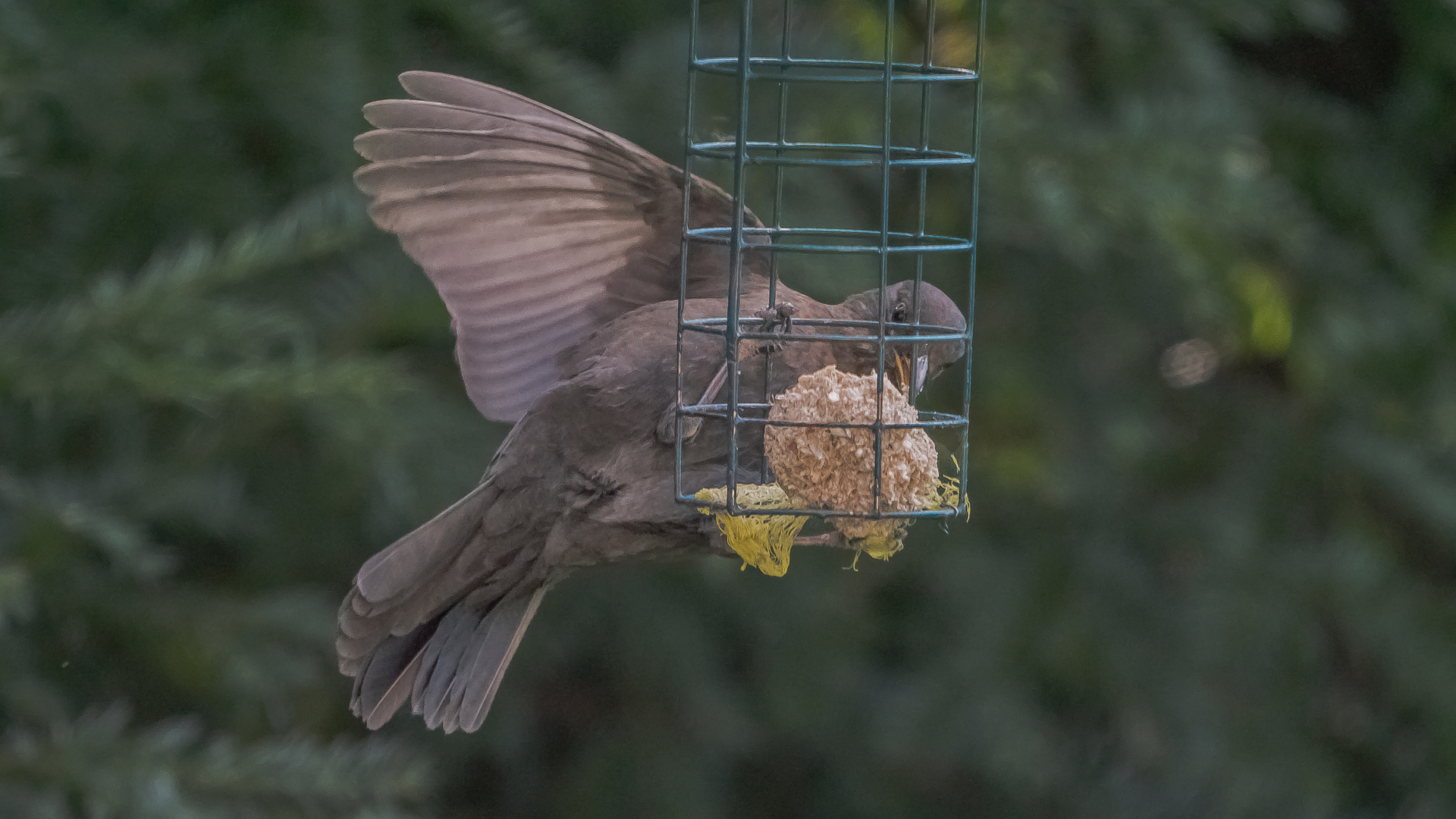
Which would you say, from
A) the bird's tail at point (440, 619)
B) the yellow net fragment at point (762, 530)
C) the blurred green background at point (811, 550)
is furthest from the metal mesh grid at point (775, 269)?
the blurred green background at point (811, 550)

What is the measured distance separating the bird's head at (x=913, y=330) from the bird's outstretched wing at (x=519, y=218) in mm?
308

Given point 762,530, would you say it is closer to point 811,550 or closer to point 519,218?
point 519,218

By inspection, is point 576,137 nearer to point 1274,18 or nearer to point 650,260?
point 650,260

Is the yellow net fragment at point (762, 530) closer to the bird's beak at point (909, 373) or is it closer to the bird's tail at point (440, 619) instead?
the bird's beak at point (909, 373)

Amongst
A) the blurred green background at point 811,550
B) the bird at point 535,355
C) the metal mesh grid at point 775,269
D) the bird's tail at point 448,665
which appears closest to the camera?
the metal mesh grid at point 775,269

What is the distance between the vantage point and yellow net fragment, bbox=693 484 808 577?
7.06ft

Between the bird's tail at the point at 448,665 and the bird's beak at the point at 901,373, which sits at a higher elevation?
the bird's beak at the point at 901,373

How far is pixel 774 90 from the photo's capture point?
3.88 metres

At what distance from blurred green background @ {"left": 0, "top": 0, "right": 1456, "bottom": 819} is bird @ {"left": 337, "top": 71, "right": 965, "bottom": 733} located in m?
0.44

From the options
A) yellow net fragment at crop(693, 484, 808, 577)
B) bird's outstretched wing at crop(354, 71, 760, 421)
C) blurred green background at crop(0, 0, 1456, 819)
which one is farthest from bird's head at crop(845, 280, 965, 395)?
blurred green background at crop(0, 0, 1456, 819)

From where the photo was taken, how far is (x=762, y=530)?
2170 mm

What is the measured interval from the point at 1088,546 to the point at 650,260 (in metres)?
2.32

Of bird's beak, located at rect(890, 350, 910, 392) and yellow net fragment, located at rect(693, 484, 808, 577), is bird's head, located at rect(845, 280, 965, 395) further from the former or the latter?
yellow net fragment, located at rect(693, 484, 808, 577)

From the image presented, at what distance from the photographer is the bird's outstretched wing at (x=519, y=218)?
2.64 metres
